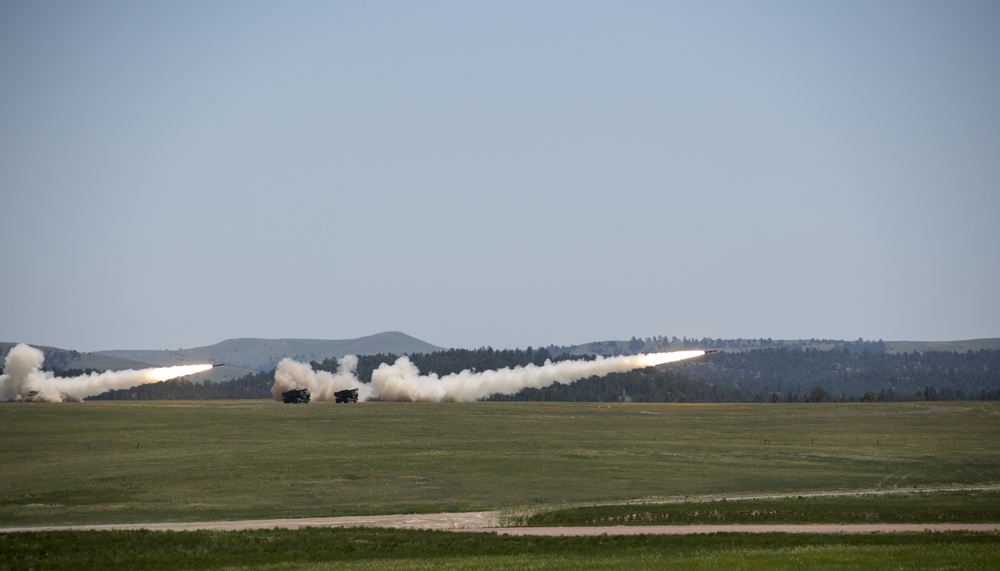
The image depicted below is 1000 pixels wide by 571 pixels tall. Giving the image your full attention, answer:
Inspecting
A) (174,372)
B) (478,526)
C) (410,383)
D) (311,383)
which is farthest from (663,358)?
(478,526)

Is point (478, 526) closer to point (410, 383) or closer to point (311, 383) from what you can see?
point (410, 383)

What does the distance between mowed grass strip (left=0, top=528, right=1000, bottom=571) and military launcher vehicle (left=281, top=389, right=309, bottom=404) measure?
341ft

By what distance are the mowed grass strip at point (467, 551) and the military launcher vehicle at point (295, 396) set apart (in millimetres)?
104072

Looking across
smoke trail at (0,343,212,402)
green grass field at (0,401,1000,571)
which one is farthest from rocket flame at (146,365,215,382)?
green grass field at (0,401,1000,571)

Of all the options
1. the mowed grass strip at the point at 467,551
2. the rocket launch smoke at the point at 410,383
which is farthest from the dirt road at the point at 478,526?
the rocket launch smoke at the point at 410,383

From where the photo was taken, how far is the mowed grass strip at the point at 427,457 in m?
67.1

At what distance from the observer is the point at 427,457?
8825 centimetres

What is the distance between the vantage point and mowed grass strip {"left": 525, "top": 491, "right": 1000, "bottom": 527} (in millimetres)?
55000

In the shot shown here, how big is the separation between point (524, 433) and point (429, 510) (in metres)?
50.1

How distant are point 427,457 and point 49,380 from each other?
77.1 metres

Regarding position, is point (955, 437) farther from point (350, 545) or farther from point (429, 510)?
point (350, 545)

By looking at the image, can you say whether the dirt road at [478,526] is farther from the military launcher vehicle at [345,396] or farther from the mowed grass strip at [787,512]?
the military launcher vehicle at [345,396]

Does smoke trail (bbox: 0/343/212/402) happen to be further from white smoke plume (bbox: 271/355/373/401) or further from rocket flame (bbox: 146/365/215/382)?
white smoke plume (bbox: 271/355/373/401)

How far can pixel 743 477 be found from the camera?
78.2m
